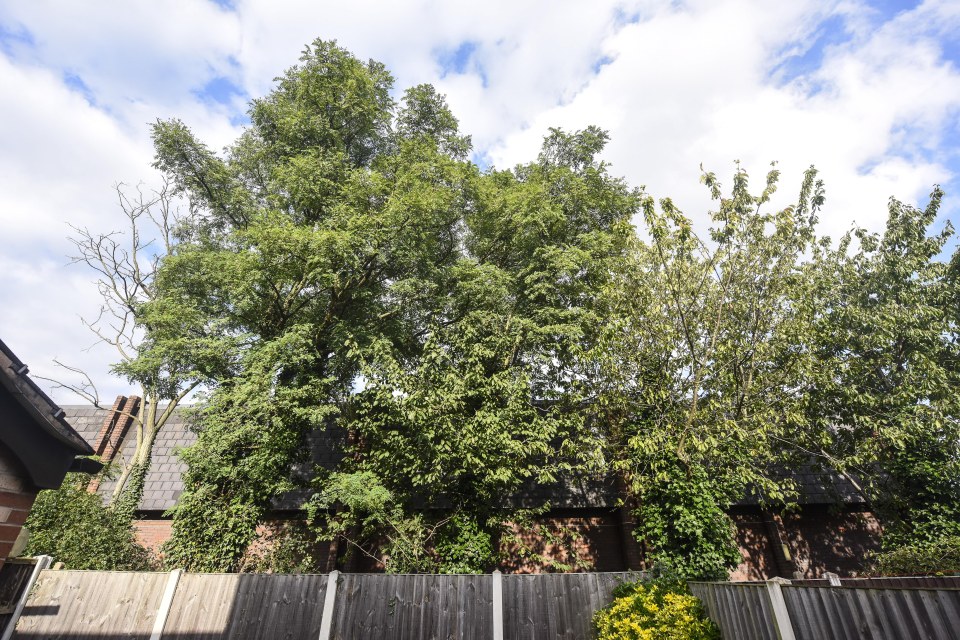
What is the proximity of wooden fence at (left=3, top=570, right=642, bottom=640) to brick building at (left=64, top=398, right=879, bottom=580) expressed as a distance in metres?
4.78

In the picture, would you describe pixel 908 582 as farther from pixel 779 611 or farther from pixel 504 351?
pixel 504 351

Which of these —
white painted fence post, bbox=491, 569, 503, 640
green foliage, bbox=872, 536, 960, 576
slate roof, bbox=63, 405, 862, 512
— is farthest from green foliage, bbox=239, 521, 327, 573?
green foliage, bbox=872, 536, 960, 576

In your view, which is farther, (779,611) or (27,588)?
(27,588)

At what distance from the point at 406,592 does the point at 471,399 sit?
4818 millimetres

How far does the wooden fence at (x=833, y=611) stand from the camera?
3.74m

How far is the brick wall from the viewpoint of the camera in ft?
11.4

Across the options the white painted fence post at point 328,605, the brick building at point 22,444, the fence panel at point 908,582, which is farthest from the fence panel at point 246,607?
the fence panel at point 908,582

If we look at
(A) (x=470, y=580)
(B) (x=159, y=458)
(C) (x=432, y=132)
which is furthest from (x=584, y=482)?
(B) (x=159, y=458)

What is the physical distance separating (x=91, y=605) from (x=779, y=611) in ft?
38.9

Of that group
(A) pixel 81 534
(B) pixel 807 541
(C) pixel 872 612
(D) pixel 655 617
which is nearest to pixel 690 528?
(D) pixel 655 617

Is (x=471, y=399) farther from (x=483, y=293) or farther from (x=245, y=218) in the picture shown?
(x=245, y=218)

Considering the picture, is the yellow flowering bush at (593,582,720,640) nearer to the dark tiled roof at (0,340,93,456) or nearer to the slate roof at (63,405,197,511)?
the dark tiled roof at (0,340,93,456)

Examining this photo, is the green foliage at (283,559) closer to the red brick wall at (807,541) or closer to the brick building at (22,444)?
the brick building at (22,444)

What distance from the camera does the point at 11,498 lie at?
356 cm
